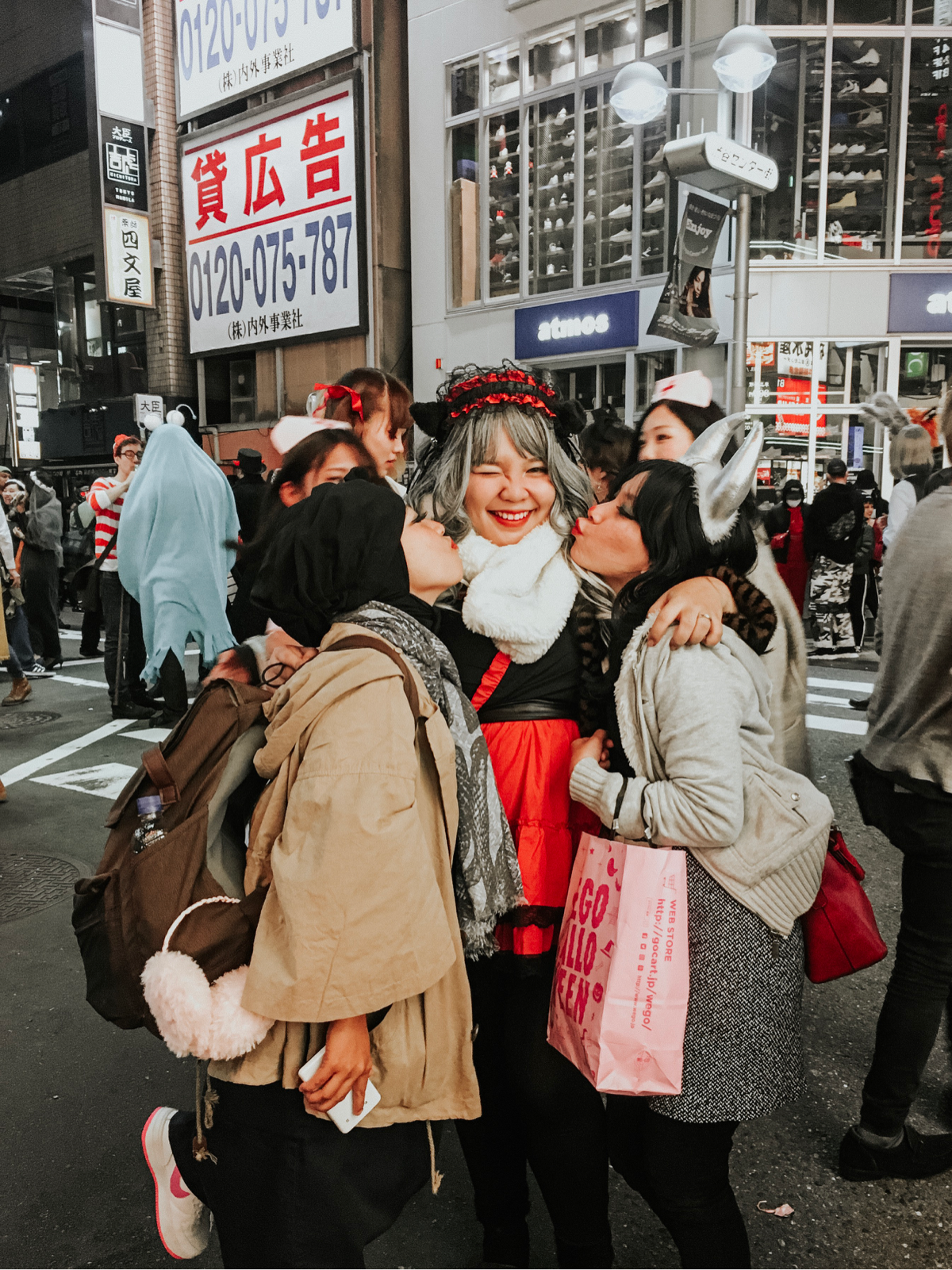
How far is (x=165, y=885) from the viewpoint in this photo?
1.45 meters

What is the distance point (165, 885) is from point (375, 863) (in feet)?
1.19

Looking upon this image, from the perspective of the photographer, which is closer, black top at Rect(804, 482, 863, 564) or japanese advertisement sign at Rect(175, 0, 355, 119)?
black top at Rect(804, 482, 863, 564)

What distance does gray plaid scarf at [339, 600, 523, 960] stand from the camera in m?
1.62

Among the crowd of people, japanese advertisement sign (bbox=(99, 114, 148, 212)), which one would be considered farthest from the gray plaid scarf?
japanese advertisement sign (bbox=(99, 114, 148, 212))

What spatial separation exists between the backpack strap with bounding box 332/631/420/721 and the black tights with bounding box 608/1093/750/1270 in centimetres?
92

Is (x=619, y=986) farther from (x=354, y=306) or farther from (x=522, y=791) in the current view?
(x=354, y=306)

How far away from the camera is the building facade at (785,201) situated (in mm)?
13031

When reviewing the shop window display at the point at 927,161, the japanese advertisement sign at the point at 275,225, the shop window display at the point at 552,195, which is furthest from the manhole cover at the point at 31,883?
the shop window display at the point at 927,161

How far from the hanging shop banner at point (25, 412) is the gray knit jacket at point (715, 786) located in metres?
24.0

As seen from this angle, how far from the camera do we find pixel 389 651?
1.44 m

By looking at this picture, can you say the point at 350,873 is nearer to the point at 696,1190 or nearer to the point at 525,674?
the point at 525,674

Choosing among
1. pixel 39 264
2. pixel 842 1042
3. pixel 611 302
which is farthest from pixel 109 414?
pixel 842 1042

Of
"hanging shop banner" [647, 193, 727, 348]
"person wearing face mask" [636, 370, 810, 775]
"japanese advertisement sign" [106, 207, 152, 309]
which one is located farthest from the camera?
"japanese advertisement sign" [106, 207, 152, 309]

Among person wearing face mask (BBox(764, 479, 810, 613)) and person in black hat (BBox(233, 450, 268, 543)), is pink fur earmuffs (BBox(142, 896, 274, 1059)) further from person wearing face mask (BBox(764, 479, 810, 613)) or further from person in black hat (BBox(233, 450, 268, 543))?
person wearing face mask (BBox(764, 479, 810, 613))
